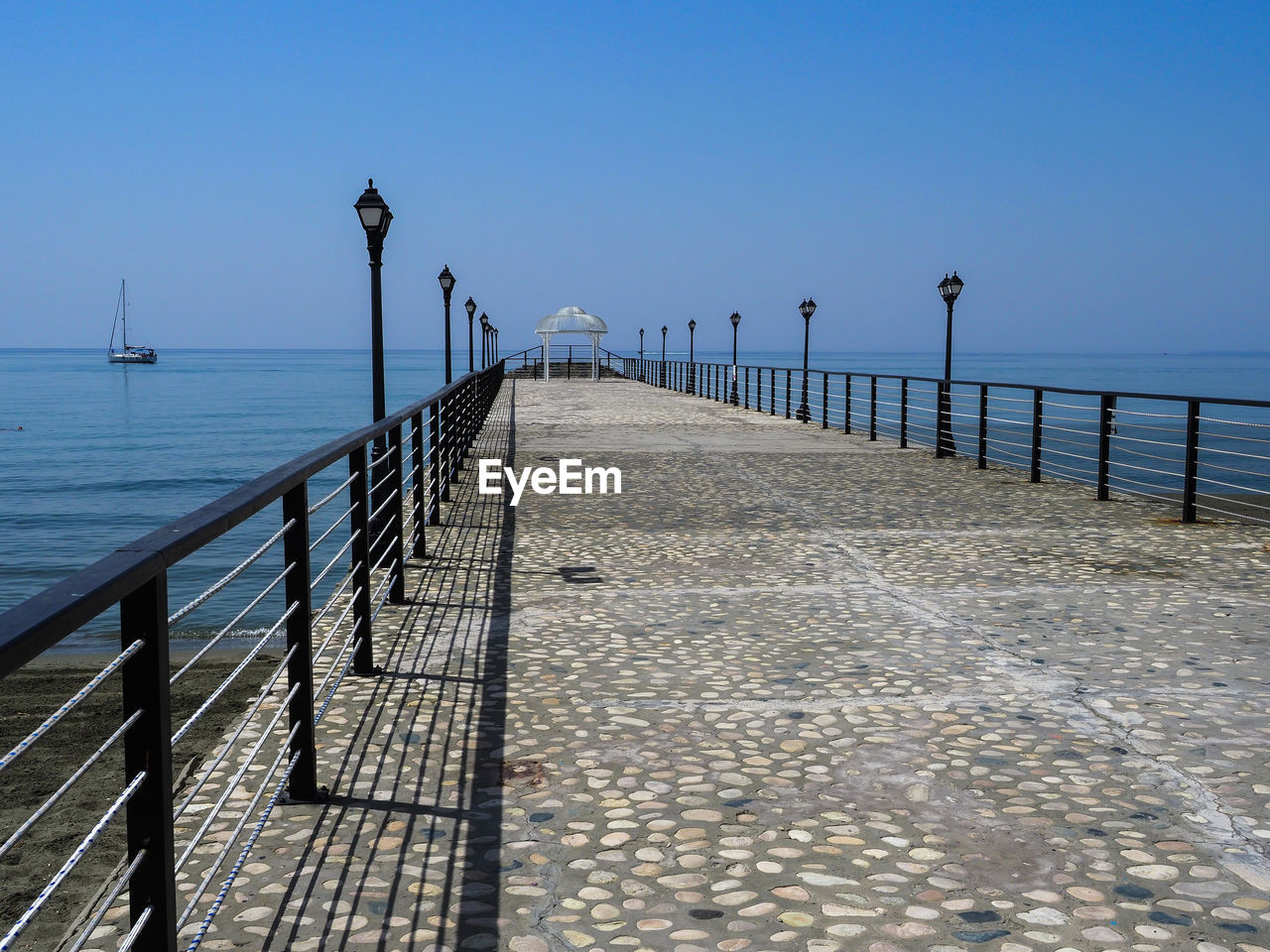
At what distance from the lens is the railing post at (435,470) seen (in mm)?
10031

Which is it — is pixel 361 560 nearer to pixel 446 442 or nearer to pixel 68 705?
pixel 68 705

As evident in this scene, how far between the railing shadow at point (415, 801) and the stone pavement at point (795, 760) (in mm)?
13

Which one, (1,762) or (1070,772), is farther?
(1070,772)

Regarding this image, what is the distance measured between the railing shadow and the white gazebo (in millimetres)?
52706

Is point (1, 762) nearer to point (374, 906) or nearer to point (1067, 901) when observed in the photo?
point (374, 906)

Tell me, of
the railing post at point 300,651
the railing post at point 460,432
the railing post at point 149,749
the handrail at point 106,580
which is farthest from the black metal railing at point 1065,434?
the railing post at point 149,749

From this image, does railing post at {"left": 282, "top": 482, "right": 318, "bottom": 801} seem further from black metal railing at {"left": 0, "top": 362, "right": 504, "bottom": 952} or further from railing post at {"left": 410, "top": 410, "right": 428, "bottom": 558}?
railing post at {"left": 410, "top": 410, "right": 428, "bottom": 558}

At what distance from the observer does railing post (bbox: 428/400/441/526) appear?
10.0m

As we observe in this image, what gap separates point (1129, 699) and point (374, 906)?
3290mm

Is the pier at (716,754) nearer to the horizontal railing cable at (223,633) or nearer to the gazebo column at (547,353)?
the horizontal railing cable at (223,633)

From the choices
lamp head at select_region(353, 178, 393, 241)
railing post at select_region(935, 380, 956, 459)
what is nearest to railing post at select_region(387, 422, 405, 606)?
lamp head at select_region(353, 178, 393, 241)

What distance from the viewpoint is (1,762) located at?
5.08ft

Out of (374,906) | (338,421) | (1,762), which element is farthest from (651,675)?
(338,421)

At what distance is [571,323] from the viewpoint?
62750 millimetres
